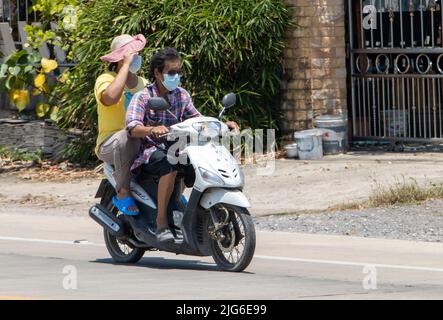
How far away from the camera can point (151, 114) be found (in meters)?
10.5

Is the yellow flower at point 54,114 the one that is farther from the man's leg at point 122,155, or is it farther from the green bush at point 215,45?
the man's leg at point 122,155

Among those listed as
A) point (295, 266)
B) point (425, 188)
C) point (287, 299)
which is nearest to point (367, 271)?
point (295, 266)

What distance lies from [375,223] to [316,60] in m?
4.84

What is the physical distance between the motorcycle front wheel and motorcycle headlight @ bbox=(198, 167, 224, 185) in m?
0.20

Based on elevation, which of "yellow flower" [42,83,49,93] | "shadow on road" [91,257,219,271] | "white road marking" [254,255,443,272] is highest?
"yellow flower" [42,83,49,93]

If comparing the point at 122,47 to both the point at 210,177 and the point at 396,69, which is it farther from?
the point at 396,69

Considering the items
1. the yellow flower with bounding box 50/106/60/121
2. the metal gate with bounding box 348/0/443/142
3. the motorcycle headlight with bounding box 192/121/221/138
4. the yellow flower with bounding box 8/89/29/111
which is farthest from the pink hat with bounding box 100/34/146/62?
the yellow flower with bounding box 8/89/29/111

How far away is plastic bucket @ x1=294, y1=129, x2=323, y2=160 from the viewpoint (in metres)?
16.6

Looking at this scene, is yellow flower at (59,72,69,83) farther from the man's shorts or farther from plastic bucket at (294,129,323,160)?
the man's shorts

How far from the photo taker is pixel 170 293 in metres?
9.05

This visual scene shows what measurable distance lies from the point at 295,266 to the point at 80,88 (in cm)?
740

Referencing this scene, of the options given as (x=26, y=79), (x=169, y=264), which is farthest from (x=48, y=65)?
(x=169, y=264)

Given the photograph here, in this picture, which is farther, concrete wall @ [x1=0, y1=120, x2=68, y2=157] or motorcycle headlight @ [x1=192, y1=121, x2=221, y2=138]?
concrete wall @ [x1=0, y1=120, x2=68, y2=157]

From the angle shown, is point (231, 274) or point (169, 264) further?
point (169, 264)
